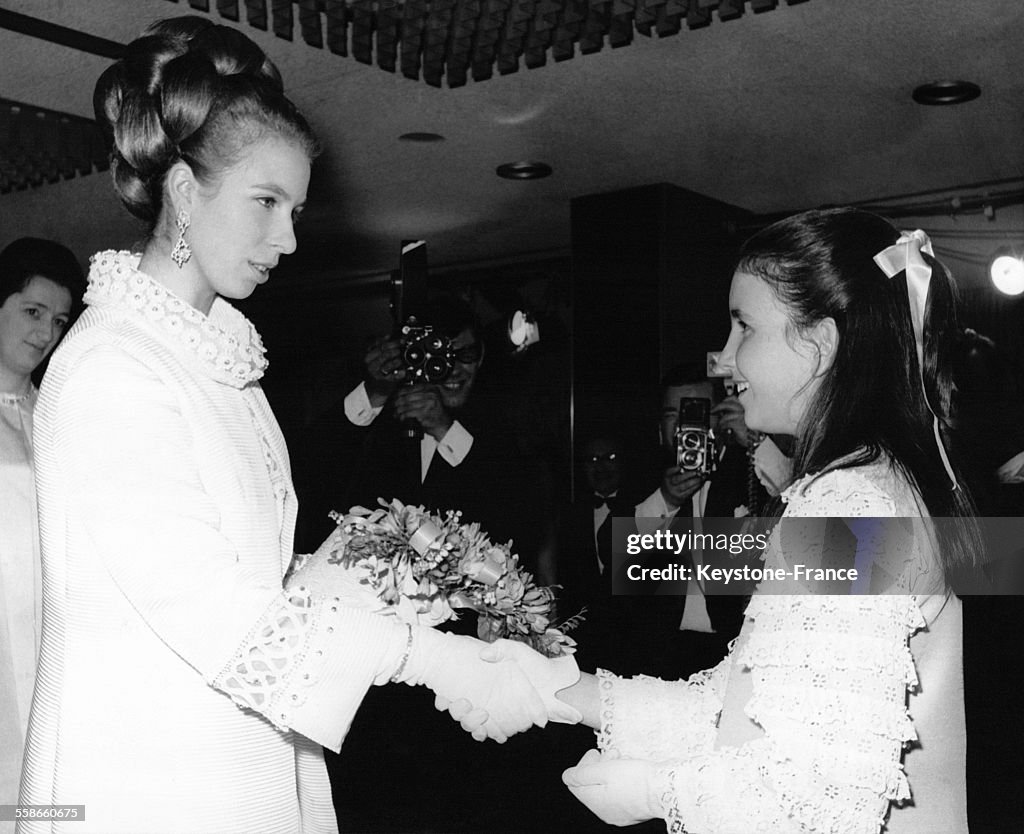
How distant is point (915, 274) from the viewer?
4.25ft

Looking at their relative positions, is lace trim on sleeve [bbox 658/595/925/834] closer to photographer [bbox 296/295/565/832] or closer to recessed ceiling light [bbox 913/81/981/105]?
photographer [bbox 296/295/565/832]

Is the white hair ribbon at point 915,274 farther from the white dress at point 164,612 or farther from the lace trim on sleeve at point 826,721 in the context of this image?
the white dress at point 164,612

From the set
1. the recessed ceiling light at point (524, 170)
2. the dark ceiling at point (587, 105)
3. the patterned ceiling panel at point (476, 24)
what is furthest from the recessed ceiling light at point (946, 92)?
the recessed ceiling light at point (524, 170)

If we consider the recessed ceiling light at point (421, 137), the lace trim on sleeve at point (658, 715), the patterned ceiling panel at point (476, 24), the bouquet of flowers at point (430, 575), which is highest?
the recessed ceiling light at point (421, 137)

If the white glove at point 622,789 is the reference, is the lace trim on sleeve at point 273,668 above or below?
above

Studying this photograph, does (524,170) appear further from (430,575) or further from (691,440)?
(430,575)

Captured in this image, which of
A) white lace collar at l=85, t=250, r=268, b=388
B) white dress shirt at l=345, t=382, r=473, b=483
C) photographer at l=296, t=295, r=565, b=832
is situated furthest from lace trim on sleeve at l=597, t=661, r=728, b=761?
white dress shirt at l=345, t=382, r=473, b=483

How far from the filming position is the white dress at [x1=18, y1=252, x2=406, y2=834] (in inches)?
45.9

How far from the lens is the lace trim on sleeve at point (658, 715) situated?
4.81 feet

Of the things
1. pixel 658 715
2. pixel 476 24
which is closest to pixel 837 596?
pixel 658 715

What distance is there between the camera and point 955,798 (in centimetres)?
125

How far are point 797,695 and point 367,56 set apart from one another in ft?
9.10

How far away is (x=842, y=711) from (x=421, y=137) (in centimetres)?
368

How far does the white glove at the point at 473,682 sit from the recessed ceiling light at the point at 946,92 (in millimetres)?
3009
